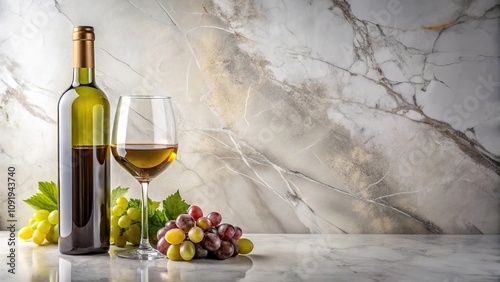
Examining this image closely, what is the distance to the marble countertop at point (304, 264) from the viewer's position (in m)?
1.10

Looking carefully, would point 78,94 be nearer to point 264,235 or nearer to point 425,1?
point 264,235

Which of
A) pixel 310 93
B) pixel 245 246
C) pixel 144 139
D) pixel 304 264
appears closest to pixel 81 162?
pixel 144 139

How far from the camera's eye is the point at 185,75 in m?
1.57

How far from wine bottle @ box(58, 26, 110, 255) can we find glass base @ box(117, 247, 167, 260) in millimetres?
61

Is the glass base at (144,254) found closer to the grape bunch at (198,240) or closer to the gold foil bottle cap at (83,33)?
the grape bunch at (198,240)

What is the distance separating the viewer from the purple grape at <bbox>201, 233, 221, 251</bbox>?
1237mm

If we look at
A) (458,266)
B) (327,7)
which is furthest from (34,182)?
(458,266)

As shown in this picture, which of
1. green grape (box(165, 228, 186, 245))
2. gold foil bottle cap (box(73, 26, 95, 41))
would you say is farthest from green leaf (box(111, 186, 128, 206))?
gold foil bottle cap (box(73, 26, 95, 41))

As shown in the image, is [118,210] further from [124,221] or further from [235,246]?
[235,246]

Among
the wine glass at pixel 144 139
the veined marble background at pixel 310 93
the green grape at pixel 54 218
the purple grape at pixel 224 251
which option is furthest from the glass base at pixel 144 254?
the veined marble background at pixel 310 93

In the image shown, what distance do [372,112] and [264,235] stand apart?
15.0 inches

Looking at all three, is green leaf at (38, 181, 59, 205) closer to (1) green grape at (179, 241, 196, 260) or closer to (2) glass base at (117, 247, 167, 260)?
(2) glass base at (117, 247, 167, 260)

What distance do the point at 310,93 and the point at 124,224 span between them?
524mm

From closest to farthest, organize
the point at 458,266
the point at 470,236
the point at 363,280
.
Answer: the point at 363,280
the point at 458,266
the point at 470,236
